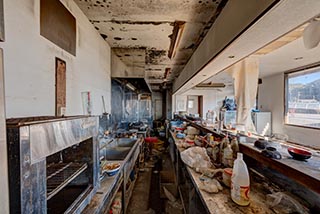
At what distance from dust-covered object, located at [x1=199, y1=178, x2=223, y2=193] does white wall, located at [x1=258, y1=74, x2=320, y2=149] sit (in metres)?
4.23

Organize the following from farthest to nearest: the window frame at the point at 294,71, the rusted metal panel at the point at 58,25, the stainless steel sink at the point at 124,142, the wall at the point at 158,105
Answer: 1. the wall at the point at 158,105
2. the window frame at the point at 294,71
3. the stainless steel sink at the point at 124,142
4. the rusted metal panel at the point at 58,25

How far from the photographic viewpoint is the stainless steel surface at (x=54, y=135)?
2.15 ft

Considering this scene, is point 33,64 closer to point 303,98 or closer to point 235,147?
point 235,147

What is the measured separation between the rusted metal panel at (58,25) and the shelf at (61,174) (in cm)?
98

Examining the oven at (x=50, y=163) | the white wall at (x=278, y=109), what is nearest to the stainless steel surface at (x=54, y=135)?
the oven at (x=50, y=163)

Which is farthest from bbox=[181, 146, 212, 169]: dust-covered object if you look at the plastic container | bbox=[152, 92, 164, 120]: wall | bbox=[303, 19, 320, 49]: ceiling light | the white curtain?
bbox=[152, 92, 164, 120]: wall

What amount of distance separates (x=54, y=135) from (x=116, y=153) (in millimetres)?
2500

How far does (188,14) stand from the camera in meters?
2.18

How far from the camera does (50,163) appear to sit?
4.02ft

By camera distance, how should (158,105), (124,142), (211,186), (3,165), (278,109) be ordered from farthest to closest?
(158,105), (278,109), (124,142), (211,186), (3,165)

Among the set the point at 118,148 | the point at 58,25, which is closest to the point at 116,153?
the point at 118,148

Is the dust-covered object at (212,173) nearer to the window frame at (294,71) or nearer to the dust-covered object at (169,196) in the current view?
the dust-covered object at (169,196)

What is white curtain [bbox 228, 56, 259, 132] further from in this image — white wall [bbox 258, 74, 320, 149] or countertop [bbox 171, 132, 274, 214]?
white wall [bbox 258, 74, 320, 149]

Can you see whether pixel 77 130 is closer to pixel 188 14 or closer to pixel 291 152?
pixel 291 152
